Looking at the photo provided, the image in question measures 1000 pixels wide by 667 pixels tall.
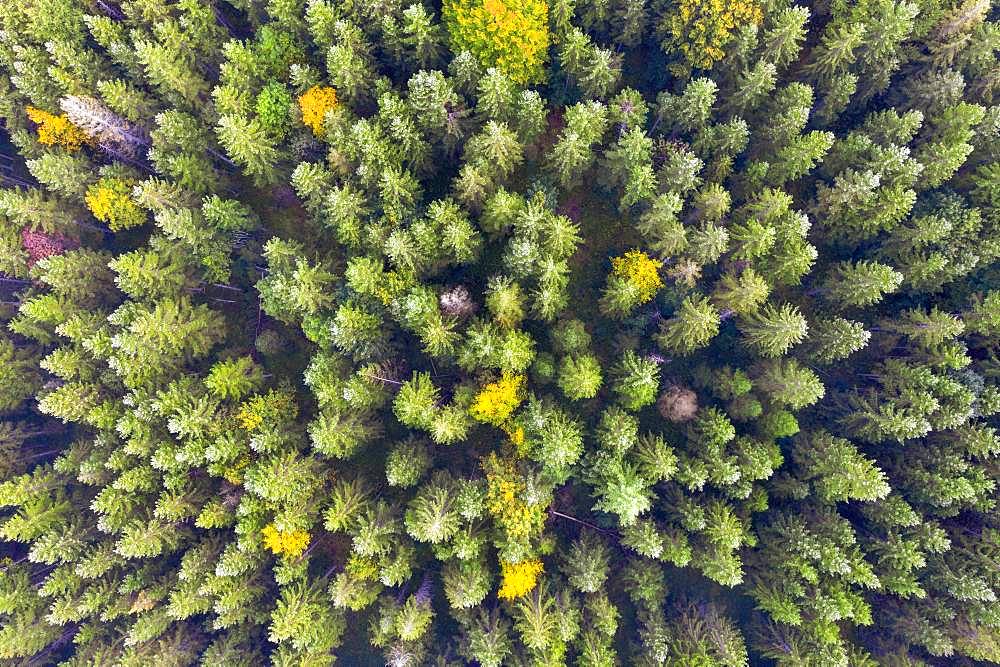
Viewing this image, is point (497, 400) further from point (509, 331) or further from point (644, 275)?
point (644, 275)

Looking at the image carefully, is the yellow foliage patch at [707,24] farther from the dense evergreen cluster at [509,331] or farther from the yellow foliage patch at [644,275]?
the yellow foliage patch at [644,275]

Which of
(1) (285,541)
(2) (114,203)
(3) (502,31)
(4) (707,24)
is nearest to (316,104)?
(3) (502,31)

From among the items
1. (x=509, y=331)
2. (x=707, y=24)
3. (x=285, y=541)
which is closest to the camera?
(x=707, y=24)

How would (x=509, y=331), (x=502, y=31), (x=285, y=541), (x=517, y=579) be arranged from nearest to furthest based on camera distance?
(x=502, y=31) → (x=517, y=579) → (x=509, y=331) → (x=285, y=541)

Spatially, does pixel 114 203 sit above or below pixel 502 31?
below

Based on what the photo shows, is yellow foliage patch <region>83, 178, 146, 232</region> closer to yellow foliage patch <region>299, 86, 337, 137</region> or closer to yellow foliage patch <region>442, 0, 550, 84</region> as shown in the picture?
yellow foliage patch <region>299, 86, 337, 137</region>

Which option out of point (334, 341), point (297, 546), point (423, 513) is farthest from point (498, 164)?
point (297, 546)

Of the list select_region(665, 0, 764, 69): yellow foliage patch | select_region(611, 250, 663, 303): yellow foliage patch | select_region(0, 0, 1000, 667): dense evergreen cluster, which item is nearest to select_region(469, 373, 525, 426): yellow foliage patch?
select_region(0, 0, 1000, 667): dense evergreen cluster
